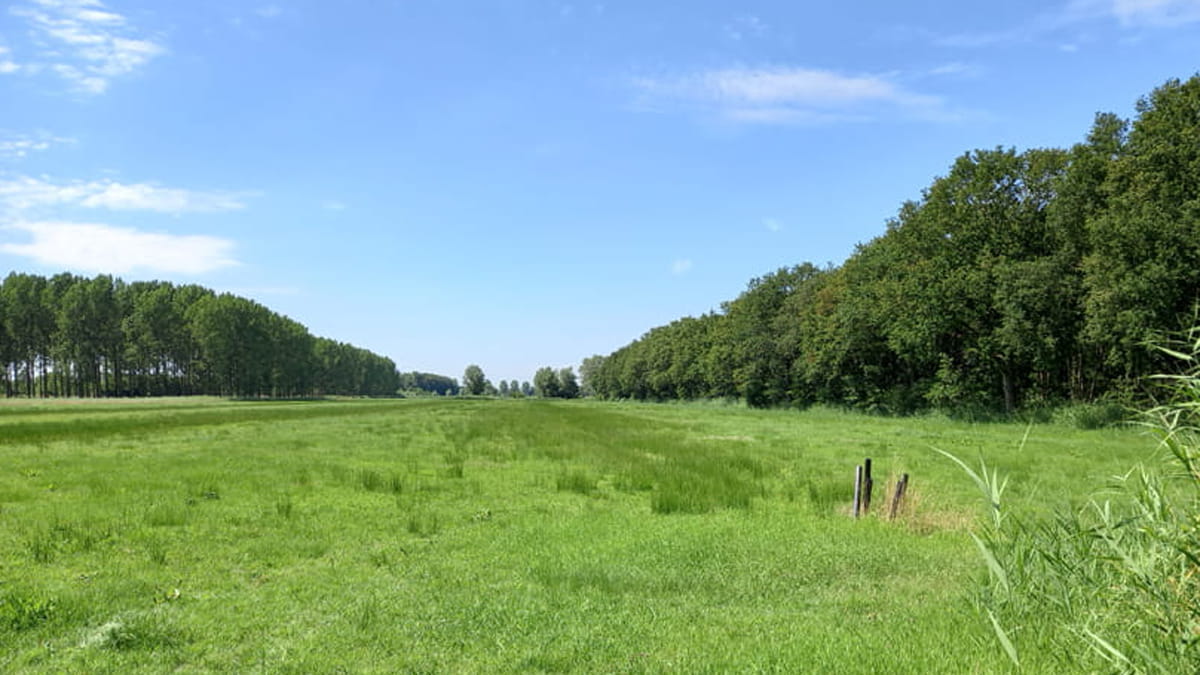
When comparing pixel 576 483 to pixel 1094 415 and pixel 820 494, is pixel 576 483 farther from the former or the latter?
pixel 1094 415

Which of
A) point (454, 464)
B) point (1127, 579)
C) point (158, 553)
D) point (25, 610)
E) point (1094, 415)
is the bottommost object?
point (1094, 415)

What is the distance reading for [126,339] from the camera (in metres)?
120

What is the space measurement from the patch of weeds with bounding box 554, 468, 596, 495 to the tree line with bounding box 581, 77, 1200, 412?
14.8 metres

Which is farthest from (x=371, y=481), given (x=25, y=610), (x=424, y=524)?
(x=25, y=610)

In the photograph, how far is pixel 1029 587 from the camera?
579cm

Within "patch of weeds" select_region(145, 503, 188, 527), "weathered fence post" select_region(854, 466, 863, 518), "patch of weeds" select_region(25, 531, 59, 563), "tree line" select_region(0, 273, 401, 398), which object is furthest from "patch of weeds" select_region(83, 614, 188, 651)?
"tree line" select_region(0, 273, 401, 398)

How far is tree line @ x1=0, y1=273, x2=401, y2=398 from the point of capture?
111750mm

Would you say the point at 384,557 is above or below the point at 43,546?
below

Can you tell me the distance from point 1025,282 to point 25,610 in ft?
161

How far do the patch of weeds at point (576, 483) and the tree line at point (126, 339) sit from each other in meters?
119

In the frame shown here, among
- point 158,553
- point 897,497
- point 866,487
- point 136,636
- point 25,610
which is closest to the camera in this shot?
point 136,636

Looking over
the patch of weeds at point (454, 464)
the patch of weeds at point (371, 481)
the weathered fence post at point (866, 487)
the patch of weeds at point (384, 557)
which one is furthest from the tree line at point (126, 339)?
the weathered fence post at point (866, 487)

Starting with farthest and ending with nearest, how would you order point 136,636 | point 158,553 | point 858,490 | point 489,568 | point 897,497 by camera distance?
point 858,490
point 897,497
point 158,553
point 489,568
point 136,636

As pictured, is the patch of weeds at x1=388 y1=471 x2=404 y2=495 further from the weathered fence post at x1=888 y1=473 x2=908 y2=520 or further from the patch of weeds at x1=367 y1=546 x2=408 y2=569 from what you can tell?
the weathered fence post at x1=888 y1=473 x2=908 y2=520
